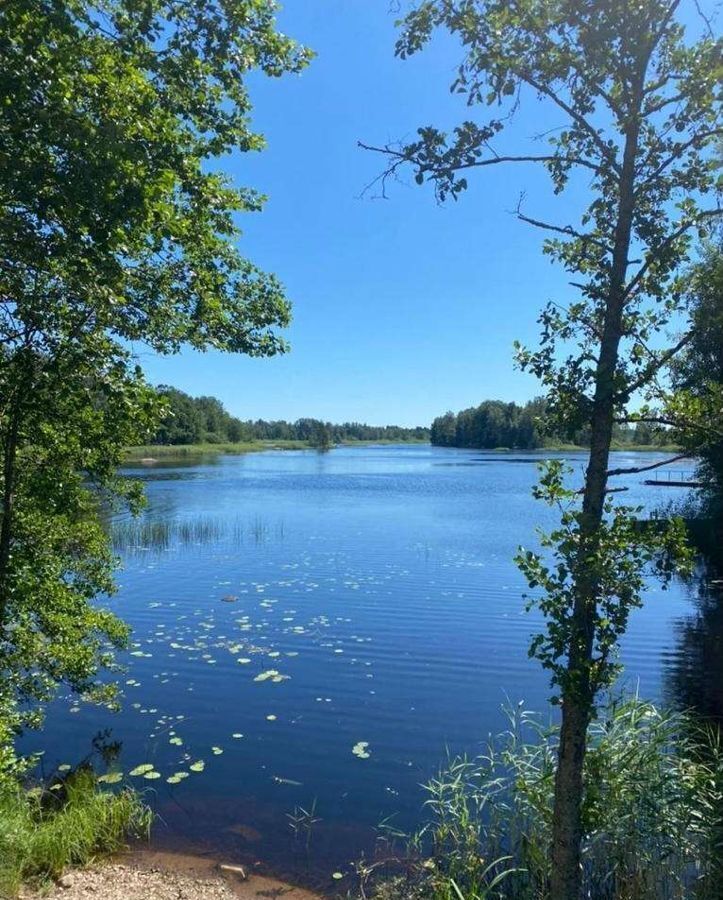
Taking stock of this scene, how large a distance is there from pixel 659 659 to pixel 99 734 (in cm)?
1088

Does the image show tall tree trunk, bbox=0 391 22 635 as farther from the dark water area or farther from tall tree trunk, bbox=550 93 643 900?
tall tree trunk, bbox=550 93 643 900

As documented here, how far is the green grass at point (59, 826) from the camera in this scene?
5738mm

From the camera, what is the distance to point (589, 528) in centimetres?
354

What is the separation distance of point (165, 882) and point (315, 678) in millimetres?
6166

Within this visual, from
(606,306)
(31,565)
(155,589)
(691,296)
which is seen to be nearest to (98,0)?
(606,306)

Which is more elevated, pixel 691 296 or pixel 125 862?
pixel 691 296

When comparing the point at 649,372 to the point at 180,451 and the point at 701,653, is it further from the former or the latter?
the point at 180,451

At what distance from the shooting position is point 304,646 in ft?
46.4

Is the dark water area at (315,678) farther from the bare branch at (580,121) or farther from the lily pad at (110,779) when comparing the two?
the bare branch at (580,121)

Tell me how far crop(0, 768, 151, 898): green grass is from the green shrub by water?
8.86 ft

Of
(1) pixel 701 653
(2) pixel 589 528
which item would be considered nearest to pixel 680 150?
(2) pixel 589 528

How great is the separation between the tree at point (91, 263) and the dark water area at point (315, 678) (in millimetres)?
2157

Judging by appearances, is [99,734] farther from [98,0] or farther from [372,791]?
[98,0]

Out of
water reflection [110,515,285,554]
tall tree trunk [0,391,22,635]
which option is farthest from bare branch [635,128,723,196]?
water reflection [110,515,285,554]
